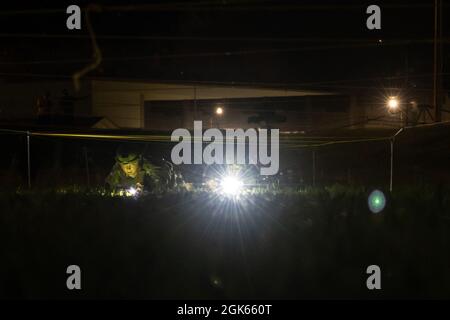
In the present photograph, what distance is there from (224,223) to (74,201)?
1969 millimetres

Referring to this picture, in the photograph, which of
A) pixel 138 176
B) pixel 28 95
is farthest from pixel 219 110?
pixel 138 176

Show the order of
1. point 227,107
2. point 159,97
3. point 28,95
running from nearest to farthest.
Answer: point 28,95
point 159,97
point 227,107

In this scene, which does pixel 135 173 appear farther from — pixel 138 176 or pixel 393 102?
pixel 393 102

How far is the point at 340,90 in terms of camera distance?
89.0 ft

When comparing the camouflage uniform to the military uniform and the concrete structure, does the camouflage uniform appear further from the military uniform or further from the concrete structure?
the concrete structure

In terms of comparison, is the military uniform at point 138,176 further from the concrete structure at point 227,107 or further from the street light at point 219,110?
the street light at point 219,110

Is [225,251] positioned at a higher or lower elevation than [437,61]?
lower

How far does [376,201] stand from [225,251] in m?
2.50

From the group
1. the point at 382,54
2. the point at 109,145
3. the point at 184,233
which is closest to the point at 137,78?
the point at 109,145

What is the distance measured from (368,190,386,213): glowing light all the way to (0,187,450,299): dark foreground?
13cm

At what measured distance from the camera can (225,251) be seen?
4422 mm

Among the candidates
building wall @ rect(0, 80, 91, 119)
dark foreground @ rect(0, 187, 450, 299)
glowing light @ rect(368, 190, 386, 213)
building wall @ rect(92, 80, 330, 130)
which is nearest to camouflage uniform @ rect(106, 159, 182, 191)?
glowing light @ rect(368, 190, 386, 213)

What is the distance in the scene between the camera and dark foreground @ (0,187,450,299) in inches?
152

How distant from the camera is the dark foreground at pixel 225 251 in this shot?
3.85m
